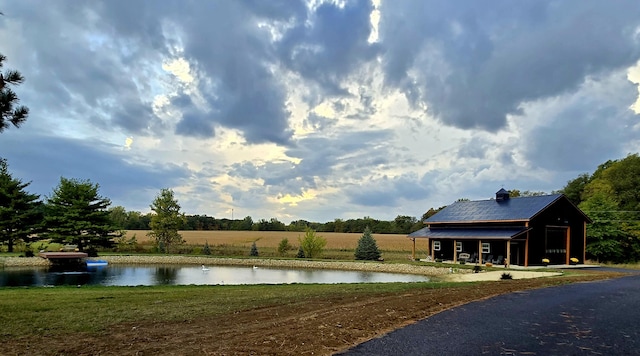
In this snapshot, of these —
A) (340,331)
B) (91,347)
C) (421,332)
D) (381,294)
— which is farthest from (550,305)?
(91,347)

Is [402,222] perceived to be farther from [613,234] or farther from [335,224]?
[613,234]

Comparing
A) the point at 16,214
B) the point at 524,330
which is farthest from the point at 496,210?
the point at 16,214

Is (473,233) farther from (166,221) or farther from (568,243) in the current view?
(166,221)

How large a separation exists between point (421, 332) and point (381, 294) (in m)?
4.82

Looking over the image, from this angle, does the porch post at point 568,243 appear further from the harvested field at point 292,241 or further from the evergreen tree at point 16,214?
the evergreen tree at point 16,214

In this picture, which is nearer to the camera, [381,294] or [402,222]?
[381,294]

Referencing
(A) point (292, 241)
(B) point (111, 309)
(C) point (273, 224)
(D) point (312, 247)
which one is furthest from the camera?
(C) point (273, 224)

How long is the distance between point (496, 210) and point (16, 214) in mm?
38482

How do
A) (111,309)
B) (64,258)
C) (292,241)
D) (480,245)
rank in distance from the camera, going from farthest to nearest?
(292,241) < (64,258) < (480,245) < (111,309)

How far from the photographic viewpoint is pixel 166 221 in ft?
151

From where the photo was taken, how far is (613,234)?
103 ft

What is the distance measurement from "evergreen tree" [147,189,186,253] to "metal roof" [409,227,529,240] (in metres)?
25.1

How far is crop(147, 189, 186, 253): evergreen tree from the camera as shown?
151 ft

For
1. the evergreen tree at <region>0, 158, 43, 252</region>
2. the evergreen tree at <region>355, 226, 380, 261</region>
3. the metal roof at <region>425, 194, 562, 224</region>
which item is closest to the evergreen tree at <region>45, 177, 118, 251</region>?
the evergreen tree at <region>0, 158, 43, 252</region>
